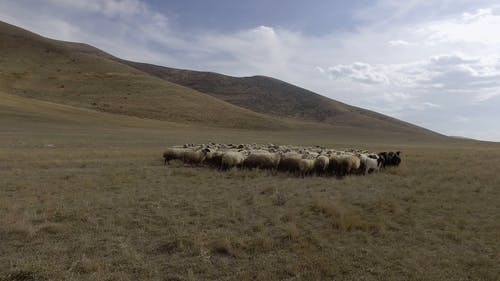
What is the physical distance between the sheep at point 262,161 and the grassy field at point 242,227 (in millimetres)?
1944

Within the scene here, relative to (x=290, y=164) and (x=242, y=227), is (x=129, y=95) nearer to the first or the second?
(x=290, y=164)

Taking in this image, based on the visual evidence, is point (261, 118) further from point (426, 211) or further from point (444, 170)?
point (426, 211)

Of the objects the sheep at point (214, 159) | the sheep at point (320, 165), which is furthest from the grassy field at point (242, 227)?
the sheep at point (214, 159)

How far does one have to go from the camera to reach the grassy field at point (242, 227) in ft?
20.4

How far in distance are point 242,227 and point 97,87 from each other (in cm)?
7909

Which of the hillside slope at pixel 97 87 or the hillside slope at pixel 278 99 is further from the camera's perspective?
the hillside slope at pixel 278 99

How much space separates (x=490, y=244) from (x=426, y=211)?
2.48 meters

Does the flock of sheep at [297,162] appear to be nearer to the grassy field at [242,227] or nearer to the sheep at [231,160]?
the sheep at [231,160]

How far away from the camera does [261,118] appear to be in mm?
83000

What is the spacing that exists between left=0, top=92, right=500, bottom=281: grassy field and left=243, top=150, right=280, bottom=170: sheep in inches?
76.5

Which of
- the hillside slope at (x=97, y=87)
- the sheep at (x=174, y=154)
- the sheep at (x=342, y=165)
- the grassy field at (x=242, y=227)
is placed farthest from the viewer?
the hillside slope at (x=97, y=87)

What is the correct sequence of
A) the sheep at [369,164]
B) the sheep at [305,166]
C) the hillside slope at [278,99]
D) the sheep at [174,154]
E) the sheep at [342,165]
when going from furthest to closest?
the hillside slope at [278,99] < the sheep at [174,154] < the sheep at [369,164] < the sheep at [342,165] < the sheep at [305,166]

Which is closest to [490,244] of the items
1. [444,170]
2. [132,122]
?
[444,170]

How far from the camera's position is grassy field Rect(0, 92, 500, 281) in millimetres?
6230
